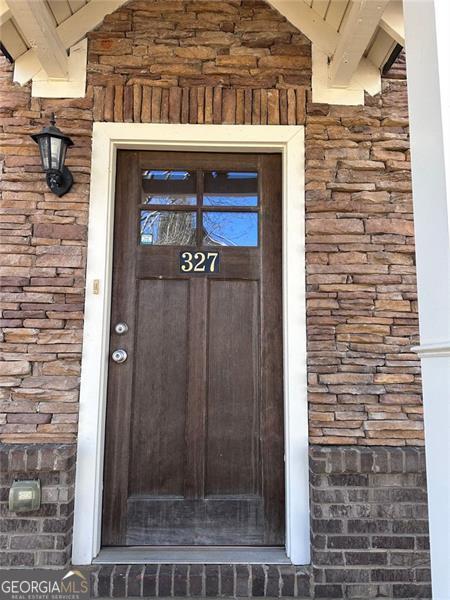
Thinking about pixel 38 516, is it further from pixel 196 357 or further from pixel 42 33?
pixel 42 33

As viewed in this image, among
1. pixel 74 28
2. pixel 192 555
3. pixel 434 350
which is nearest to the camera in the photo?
pixel 434 350

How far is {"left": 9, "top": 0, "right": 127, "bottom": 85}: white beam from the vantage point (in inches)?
A: 83.9

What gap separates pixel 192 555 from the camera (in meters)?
2.00

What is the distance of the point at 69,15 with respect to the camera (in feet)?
6.98

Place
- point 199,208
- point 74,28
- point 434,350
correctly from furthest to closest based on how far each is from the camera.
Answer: point 199,208 < point 74,28 < point 434,350

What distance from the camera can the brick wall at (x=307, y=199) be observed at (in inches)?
79.6

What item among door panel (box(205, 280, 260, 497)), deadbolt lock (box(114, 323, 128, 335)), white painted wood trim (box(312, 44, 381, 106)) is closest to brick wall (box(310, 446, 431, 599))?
door panel (box(205, 280, 260, 497))

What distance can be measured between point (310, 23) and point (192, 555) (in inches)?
101

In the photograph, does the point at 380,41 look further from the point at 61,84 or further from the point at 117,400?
the point at 117,400

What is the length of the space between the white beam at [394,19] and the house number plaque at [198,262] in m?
1.24

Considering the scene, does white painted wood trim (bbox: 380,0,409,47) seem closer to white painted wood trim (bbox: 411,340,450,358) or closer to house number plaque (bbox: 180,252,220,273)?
house number plaque (bbox: 180,252,220,273)

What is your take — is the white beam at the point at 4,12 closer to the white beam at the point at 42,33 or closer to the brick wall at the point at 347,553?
the white beam at the point at 42,33

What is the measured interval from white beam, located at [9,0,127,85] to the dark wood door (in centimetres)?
56

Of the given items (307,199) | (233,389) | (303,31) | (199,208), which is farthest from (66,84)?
(233,389)
